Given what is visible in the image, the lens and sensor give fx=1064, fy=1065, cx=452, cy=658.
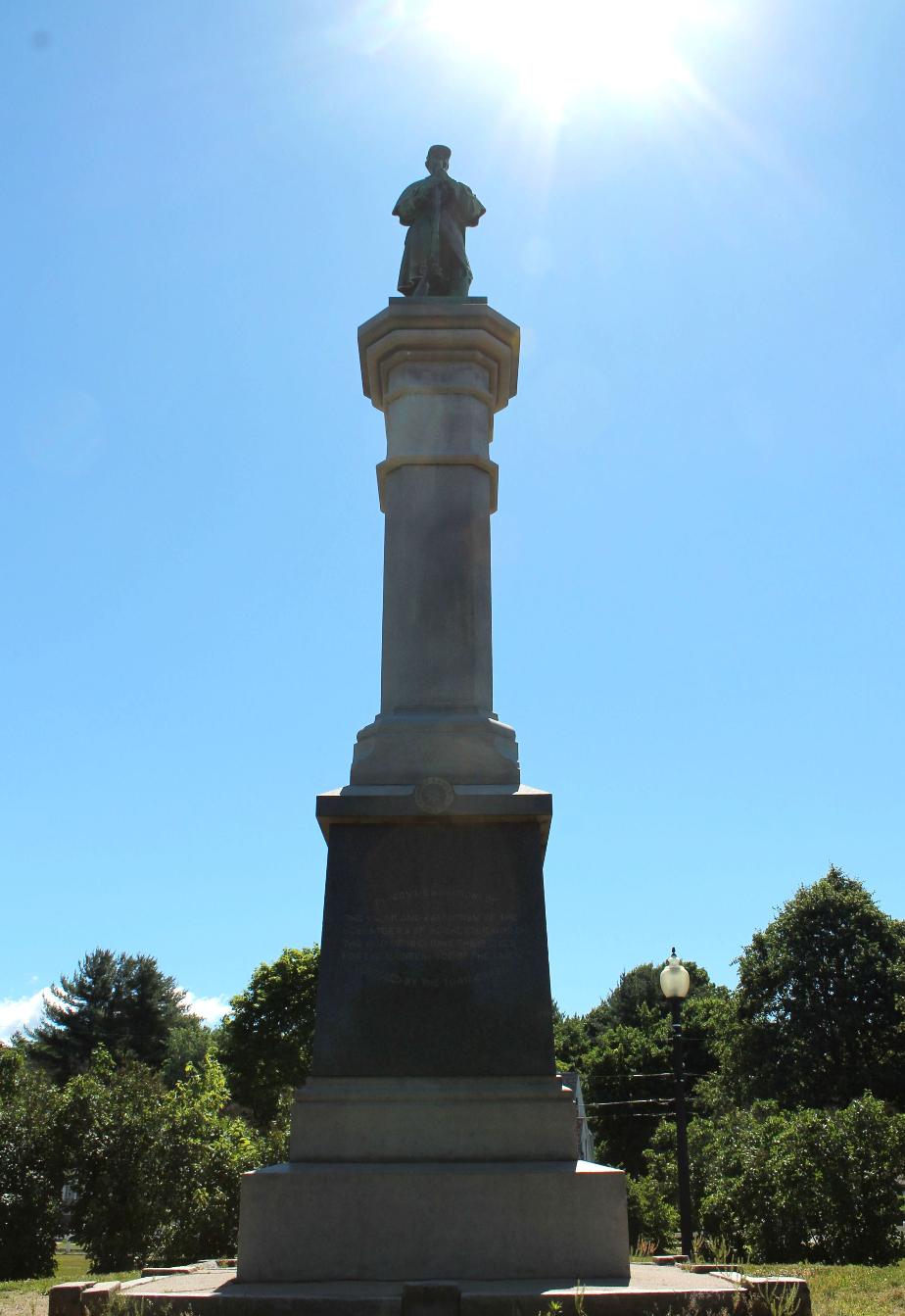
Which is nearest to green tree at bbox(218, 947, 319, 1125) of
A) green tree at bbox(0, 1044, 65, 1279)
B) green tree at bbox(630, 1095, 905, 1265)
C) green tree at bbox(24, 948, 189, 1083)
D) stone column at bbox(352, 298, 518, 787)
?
green tree at bbox(24, 948, 189, 1083)

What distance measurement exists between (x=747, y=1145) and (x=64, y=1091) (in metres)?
10.8

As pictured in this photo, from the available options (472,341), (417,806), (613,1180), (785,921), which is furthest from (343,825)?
(785,921)

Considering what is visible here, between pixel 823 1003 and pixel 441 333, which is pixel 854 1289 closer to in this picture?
pixel 441 333

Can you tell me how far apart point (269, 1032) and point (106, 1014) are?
17191mm

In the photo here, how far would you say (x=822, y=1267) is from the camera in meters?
11.8

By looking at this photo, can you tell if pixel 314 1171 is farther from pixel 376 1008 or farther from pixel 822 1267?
pixel 822 1267

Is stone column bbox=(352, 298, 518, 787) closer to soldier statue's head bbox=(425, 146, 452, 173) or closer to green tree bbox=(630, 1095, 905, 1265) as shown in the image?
soldier statue's head bbox=(425, 146, 452, 173)

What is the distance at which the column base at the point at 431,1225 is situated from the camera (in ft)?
21.9

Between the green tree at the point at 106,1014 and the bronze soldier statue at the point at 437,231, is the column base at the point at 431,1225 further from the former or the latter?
the green tree at the point at 106,1014

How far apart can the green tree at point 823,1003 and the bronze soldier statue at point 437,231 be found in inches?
1120

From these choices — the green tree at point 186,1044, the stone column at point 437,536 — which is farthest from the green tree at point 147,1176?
the green tree at point 186,1044

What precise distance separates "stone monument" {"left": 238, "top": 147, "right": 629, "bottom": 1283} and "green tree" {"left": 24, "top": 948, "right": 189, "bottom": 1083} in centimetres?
5313

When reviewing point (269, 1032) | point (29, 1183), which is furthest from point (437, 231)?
point (269, 1032)

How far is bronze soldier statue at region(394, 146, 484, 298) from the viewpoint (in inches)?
441
